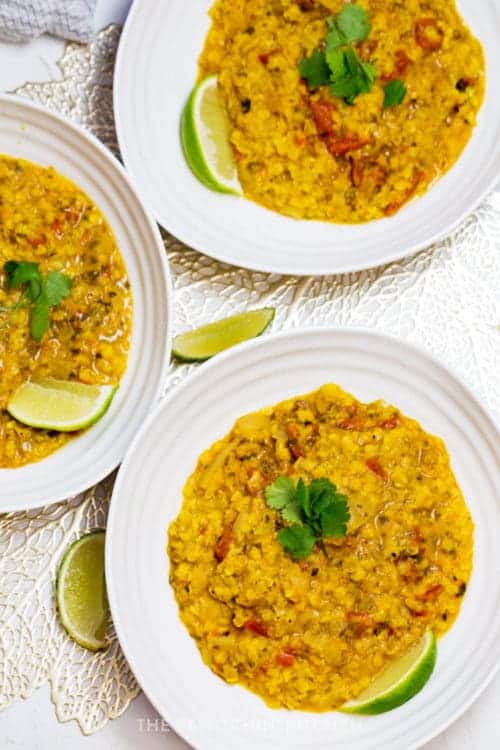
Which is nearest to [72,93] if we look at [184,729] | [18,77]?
[18,77]

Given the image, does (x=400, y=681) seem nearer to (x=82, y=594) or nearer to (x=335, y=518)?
(x=335, y=518)

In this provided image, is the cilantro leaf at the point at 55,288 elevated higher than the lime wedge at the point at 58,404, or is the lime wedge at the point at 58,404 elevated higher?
the cilantro leaf at the point at 55,288

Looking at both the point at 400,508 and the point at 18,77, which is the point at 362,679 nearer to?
the point at 400,508

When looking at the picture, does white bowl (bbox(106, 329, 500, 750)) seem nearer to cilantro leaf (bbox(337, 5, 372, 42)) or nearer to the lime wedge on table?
the lime wedge on table

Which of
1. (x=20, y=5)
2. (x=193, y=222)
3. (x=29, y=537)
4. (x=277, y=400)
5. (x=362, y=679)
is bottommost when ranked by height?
(x=29, y=537)

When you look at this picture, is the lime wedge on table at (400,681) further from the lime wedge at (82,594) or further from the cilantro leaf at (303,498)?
the lime wedge at (82,594)

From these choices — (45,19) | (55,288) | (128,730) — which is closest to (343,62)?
(45,19)

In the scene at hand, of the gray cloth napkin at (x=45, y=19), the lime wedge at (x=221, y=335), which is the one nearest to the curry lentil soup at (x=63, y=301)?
the lime wedge at (x=221, y=335)
